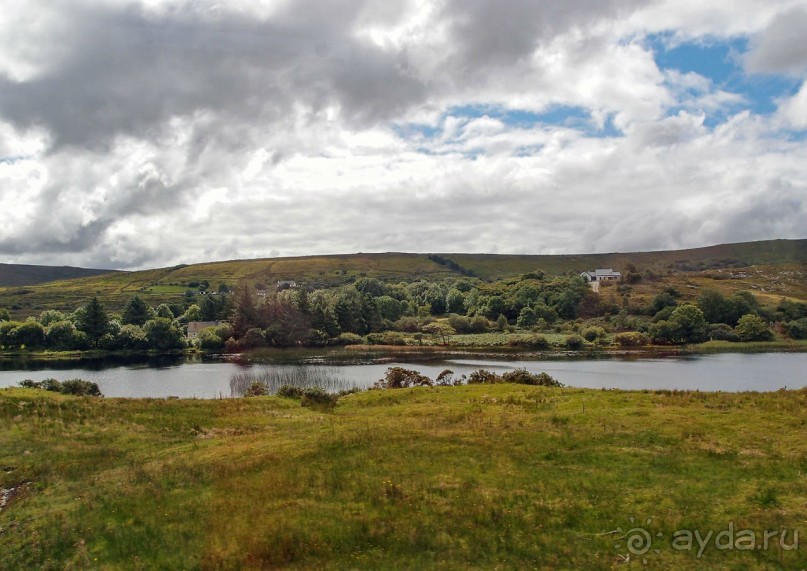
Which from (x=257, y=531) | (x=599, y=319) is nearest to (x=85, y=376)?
(x=257, y=531)

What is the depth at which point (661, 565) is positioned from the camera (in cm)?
1411

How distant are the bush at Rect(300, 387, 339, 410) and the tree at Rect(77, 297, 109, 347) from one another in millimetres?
101392

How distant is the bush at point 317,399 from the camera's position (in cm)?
4050

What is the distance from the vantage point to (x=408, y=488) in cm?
1919

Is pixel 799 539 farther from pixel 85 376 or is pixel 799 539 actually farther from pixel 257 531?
pixel 85 376

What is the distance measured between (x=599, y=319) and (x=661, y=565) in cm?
15453

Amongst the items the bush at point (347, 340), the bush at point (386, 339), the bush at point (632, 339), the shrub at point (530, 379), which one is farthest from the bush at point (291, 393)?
the bush at point (632, 339)

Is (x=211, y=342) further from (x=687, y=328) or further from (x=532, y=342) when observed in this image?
(x=687, y=328)

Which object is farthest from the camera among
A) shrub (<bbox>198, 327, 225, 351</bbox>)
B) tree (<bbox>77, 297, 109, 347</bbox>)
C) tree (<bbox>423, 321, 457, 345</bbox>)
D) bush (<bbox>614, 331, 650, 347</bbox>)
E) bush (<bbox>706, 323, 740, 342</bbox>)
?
tree (<bbox>423, 321, 457, 345</bbox>)

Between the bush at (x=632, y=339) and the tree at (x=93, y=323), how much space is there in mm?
112989

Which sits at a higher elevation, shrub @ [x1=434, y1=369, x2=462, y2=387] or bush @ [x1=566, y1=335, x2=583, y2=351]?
shrub @ [x1=434, y1=369, x2=462, y2=387]

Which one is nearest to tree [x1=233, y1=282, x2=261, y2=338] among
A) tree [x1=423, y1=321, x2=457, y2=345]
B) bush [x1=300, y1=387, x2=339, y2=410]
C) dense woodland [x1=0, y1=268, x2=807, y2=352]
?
dense woodland [x1=0, y1=268, x2=807, y2=352]

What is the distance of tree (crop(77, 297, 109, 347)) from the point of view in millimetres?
126750

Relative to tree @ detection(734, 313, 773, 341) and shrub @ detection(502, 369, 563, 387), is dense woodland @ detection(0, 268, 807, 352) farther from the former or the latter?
shrub @ detection(502, 369, 563, 387)
